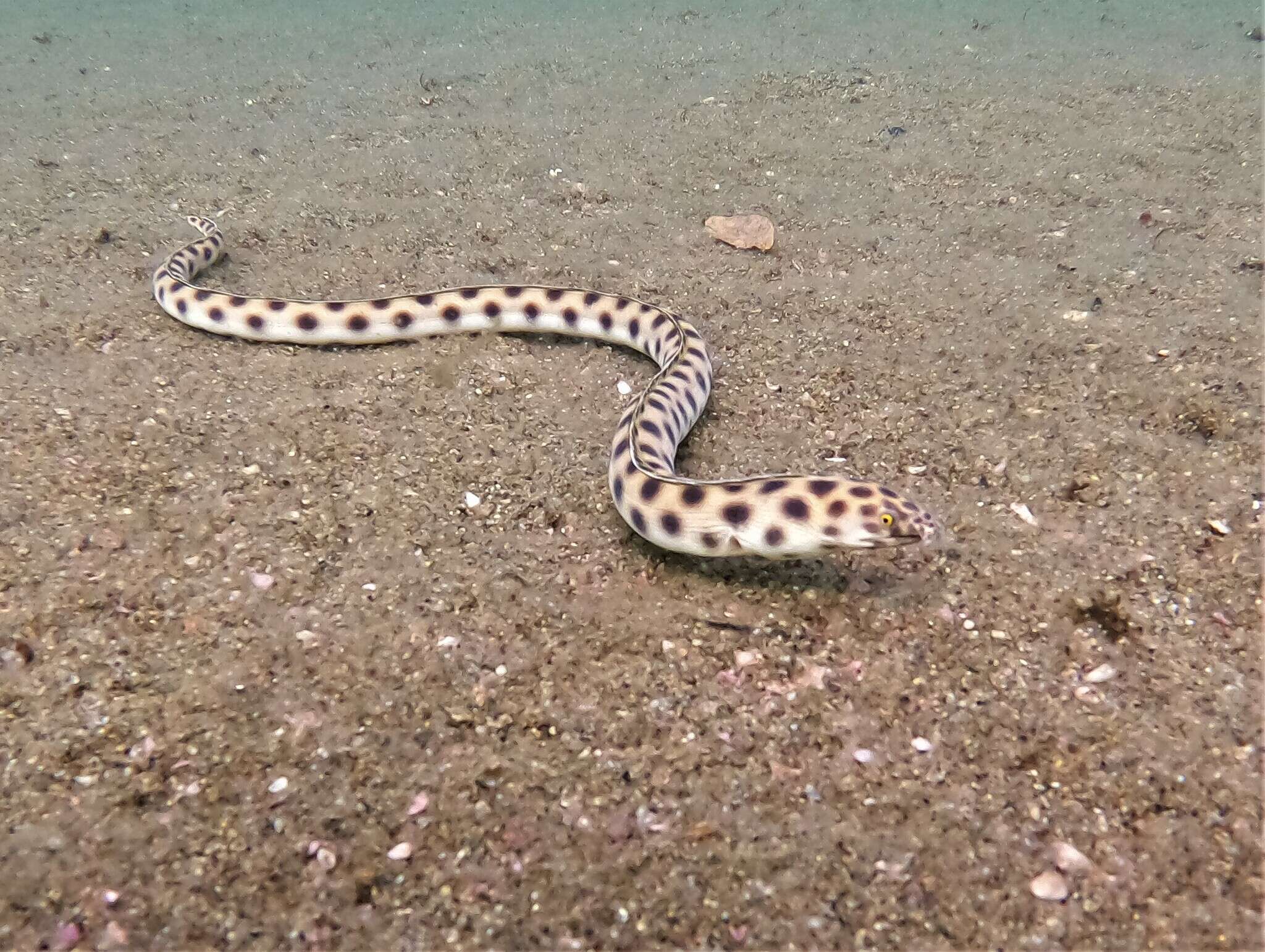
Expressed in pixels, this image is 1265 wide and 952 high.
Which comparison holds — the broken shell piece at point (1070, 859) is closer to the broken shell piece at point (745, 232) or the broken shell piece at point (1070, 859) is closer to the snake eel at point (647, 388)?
the snake eel at point (647, 388)

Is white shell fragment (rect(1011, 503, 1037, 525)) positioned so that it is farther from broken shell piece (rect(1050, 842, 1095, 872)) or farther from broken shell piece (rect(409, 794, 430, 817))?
broken shell piece (rect(409, 794, 430, 817))

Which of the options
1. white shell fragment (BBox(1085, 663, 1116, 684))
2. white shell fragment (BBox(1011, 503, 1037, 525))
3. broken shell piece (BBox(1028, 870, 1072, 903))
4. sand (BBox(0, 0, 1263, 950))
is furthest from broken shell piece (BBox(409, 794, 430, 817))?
white shell fragment (BBox(1011, 503, 1037, 525))

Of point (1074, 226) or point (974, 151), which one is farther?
point (974, 151)

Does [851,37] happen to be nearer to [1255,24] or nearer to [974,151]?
[974,151]

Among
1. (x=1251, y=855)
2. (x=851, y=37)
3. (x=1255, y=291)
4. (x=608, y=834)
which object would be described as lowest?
(x=608, y=834)

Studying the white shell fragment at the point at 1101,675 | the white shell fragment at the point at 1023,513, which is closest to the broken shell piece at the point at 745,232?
the white shell fragment at the point at 1023,513

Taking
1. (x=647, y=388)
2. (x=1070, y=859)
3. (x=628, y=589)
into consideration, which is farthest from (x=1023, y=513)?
(x=647, y=388)

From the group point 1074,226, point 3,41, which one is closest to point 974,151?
point 1074,226
